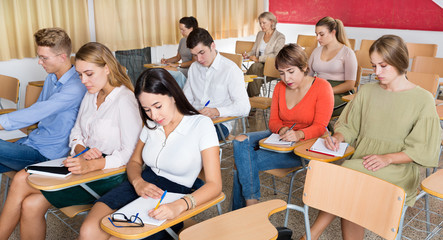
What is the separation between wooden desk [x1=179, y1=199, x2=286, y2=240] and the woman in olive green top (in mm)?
711

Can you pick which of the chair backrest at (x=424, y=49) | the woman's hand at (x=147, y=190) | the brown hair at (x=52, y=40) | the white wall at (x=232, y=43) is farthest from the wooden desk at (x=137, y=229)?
the chair backrest at (x=424, y=49)

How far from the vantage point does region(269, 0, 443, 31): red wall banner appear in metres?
6.24

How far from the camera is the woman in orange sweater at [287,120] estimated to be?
242 cm

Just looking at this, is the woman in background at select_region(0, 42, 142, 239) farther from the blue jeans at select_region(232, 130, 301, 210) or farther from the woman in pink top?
the woman in pink top

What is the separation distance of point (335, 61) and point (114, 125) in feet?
8.04

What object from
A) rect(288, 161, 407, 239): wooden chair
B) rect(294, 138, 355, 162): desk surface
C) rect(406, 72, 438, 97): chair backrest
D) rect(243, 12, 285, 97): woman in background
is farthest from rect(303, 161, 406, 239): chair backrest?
rect(243, 12, 285, 97): woman in background

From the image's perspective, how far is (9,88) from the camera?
142 inches

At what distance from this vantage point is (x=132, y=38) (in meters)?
5.68

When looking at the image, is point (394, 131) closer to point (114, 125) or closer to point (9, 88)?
point (114, 125)

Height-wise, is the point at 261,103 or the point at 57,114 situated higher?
the point at 57,114

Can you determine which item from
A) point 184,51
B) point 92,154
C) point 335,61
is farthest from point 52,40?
point 184,51

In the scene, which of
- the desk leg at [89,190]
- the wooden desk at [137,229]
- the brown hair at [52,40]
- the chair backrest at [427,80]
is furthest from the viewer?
the chair backrest at [427,80]

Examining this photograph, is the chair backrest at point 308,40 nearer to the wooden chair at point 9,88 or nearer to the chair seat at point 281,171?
the chair seat at point 281,171

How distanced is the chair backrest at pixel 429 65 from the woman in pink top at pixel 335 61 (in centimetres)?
115
